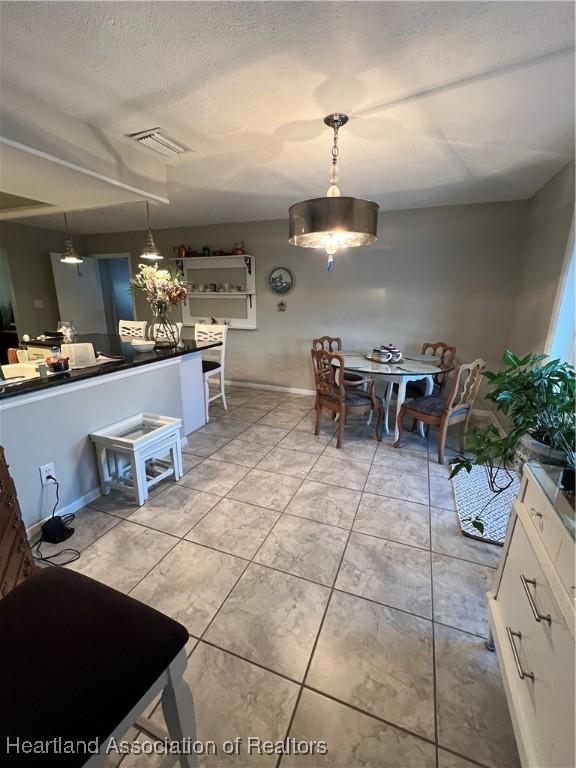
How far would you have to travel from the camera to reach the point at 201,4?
116 centimetres

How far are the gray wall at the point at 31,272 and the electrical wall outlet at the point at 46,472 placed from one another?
4286mm

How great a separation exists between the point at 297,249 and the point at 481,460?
12.2 feet

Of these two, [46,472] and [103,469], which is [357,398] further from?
[46,472]

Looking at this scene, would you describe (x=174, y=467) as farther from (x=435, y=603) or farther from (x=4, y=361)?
(x=4, y=361)

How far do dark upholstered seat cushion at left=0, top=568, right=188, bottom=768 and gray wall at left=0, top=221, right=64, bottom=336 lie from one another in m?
5.64

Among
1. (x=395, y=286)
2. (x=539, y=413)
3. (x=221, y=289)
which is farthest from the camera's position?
(x=221, y=289)

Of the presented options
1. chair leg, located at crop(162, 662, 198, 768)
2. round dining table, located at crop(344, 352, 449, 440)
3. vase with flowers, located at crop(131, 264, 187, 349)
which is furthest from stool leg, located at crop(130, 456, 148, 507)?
round dining table, located at crop(344, 352, 449, 440)

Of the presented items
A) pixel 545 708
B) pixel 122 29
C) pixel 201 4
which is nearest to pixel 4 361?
pixel 122 29

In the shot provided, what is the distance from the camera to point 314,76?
1.52m

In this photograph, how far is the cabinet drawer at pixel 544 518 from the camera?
93cm

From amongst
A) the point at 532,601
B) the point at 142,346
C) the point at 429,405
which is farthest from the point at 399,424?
the point at 142,346

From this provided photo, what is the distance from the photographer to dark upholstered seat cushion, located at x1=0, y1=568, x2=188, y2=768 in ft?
2.09

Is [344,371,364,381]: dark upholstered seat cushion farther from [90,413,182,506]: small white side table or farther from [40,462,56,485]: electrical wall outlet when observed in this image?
[40,462,56,485]: electrical wall outlet

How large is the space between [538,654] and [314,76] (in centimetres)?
240
